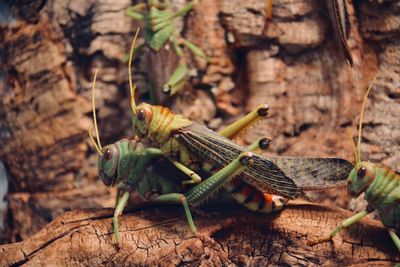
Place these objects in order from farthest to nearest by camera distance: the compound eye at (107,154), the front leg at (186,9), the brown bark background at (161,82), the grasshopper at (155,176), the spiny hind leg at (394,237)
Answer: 1. the front leg at (186,9)
2. the brown bark background at (161,82)
3. the compound eye at (107,154)
4. the grasshopper at (155,176)
5. the spiny hind leg at (394,237)

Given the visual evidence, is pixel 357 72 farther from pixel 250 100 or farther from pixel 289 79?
pixel 250 100

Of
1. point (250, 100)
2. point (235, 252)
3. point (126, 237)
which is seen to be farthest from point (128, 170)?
point (250, 100)

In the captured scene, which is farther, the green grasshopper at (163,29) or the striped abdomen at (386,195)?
the green grasshopper at (163,29)

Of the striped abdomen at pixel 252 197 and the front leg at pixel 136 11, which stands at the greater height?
the front leg at pixel 136 11

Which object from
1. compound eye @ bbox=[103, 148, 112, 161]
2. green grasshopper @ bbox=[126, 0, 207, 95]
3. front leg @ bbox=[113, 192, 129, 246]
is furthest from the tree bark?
green grasshopper @ bbox=[126, 0, 207, 95]

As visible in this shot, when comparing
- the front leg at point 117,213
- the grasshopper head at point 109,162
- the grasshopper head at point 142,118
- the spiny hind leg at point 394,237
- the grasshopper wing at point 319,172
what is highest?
the grasshopper head at point 142,118

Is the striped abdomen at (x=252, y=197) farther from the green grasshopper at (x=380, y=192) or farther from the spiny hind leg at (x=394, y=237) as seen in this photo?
the spiny hind leg at (x=394, y=237)

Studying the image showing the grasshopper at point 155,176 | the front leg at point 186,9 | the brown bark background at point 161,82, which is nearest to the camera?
the grasshopper at point 155,176

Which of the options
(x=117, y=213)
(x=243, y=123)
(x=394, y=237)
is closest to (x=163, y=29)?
(x=243, y=123)

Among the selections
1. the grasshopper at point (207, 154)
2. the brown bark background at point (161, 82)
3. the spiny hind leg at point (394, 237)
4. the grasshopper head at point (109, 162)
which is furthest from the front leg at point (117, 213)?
the spiny hind leg at point (394, 237)

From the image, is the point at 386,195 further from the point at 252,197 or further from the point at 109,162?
the point at 109,162
